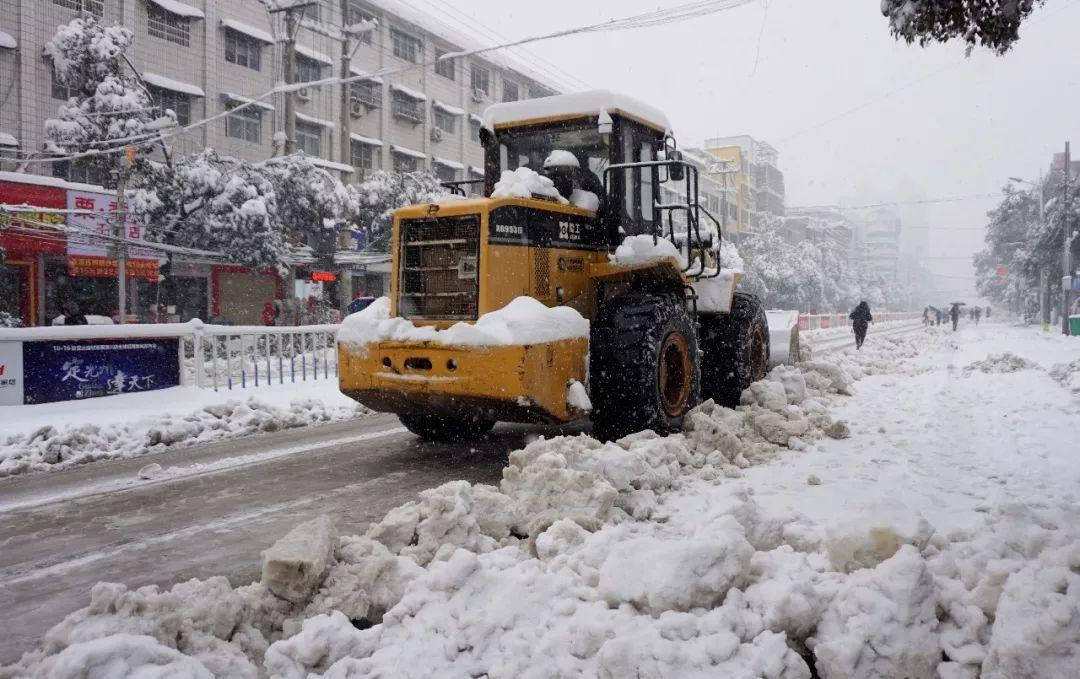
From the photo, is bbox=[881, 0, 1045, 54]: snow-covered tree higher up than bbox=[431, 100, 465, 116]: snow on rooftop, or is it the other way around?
bbox=[431, 100, 465, 116]: snow on rooftop

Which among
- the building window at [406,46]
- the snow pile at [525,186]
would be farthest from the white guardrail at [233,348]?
the building window at [406,46]

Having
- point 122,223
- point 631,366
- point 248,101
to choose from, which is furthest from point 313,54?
point 631,366

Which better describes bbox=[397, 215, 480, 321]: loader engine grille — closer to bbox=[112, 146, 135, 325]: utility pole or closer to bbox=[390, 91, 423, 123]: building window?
bbox=[112, 146, 135, 325]: utility pole

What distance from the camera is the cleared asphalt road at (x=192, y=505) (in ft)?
12.0

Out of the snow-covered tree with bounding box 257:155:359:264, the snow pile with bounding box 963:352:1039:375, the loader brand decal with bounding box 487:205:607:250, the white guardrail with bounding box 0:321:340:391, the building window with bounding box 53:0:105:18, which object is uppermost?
the building window with bounding box 53:0:105:18

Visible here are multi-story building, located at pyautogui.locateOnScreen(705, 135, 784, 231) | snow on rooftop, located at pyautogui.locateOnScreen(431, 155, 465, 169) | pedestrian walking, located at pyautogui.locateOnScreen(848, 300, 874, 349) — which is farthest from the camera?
multi-story building, located at pyautogui.locateOnScreen(705, 135, 784, 231)

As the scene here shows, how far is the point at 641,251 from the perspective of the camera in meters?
6.79

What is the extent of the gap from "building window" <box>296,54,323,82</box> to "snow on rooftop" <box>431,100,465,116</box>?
22.1 ft

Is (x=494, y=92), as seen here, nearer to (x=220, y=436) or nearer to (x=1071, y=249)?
(x=1071, y=249)

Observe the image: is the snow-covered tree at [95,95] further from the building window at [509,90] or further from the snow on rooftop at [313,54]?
the building window at [509,90]

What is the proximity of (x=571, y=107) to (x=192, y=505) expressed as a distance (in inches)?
176

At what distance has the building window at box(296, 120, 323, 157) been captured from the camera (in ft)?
94.2

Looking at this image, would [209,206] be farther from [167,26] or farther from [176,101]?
[167,26]

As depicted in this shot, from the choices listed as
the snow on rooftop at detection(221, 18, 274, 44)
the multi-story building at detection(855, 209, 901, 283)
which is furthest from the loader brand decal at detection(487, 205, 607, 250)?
the multi-story building at detection(855, 209, 901, 283)
